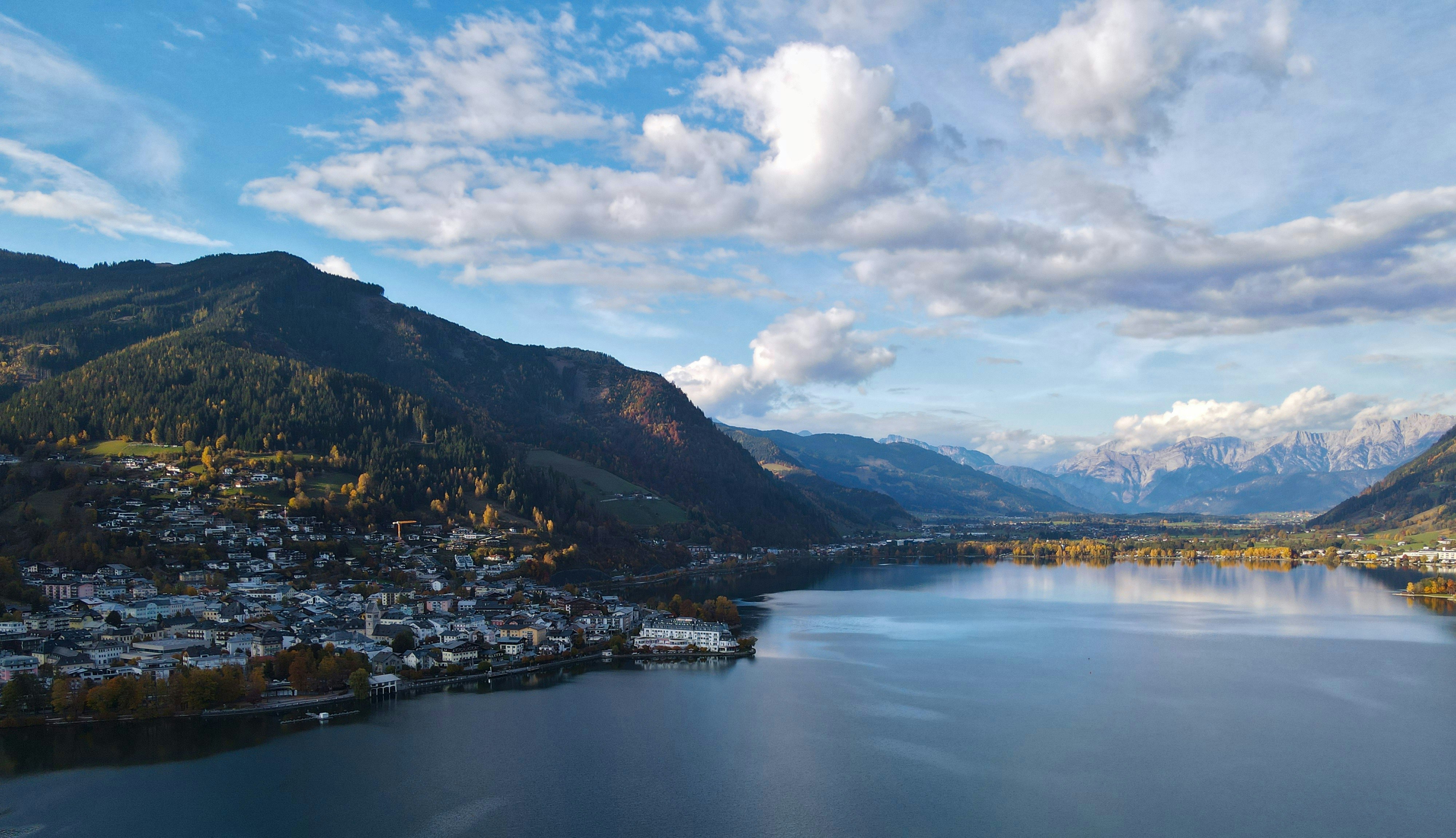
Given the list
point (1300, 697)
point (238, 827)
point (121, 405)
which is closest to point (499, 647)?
point (238, 827)

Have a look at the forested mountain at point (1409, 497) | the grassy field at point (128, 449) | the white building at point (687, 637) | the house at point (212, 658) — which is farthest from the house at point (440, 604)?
the forested mountain at point (1409, 497)

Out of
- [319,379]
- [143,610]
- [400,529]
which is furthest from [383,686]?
[319,379]

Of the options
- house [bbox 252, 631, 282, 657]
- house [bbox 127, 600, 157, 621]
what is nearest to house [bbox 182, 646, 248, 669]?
house [bbox 252, 631, 282, 657]

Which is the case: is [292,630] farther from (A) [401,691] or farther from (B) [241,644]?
(A) [401,691]

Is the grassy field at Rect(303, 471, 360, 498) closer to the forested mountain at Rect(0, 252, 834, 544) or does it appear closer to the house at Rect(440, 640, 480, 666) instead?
the forested mountain at Rect(0, 252, 834, 544)

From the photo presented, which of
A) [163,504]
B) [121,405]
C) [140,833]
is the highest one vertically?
[121,405]

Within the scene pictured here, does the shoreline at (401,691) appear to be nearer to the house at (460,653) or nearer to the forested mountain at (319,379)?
the house at (460,653)

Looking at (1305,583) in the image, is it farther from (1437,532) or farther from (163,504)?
(163,504)
